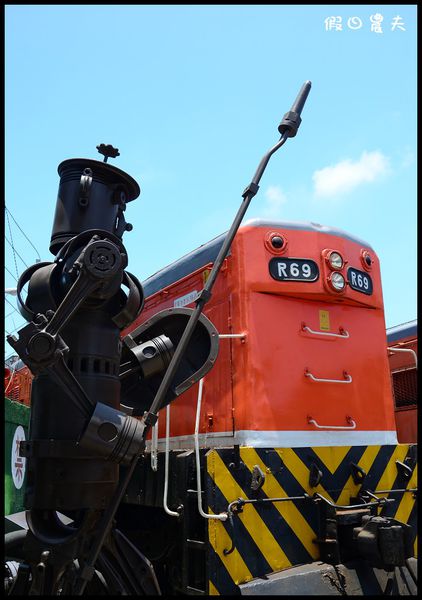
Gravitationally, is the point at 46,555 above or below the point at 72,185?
below

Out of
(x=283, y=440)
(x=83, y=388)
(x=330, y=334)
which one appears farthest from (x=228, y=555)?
(x=330, y=334)

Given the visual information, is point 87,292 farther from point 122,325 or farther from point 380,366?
point 380,366

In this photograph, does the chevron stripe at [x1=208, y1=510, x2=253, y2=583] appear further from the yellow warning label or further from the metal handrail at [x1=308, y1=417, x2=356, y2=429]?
the yellow warning label

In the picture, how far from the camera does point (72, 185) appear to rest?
257cm

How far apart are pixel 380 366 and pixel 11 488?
3.55 metres

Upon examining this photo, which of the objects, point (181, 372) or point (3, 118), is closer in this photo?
point (3, 118)

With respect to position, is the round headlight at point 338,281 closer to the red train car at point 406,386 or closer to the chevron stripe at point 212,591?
the red train car at point 406,386

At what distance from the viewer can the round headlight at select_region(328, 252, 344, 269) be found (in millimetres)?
4195

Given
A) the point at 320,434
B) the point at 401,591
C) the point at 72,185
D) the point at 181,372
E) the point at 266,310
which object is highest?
the point at 72,185

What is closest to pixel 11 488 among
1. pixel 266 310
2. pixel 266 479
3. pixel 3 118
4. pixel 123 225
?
pixel 266 479

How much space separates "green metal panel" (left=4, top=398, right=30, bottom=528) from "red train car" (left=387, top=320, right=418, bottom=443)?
13.6 ft

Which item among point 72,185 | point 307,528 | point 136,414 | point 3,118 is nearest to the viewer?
point 3,118

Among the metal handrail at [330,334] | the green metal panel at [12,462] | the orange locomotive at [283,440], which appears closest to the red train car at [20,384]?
the green metal panel at [12,462]

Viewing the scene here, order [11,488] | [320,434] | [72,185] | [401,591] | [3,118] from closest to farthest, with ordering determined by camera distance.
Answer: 1. [3,118]
2. [72,185]
3. [401,591]
4. [320,434]
5. [11,488]
